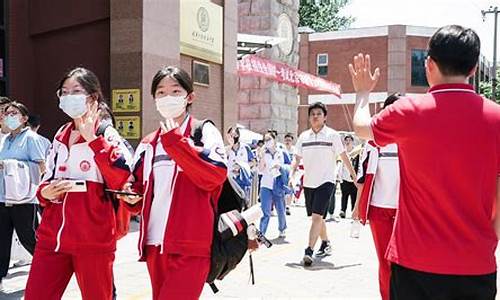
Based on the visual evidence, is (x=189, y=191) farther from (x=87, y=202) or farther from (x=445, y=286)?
(x=445, y=286)

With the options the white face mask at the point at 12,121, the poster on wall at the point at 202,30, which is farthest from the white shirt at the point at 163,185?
the poster on wall at the point at 202,30

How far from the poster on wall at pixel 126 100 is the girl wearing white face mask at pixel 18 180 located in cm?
421

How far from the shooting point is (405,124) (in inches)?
115

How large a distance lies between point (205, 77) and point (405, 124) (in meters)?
10.6

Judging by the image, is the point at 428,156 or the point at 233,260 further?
the point at 233,260

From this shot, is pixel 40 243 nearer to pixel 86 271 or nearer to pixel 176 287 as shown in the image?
pixel 86 271

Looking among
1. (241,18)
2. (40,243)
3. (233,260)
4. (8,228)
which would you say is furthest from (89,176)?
(241,18)

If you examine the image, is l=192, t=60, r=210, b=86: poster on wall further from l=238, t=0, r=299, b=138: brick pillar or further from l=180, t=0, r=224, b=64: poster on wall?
l=238, t=0, r=299, b=138: brick pillar

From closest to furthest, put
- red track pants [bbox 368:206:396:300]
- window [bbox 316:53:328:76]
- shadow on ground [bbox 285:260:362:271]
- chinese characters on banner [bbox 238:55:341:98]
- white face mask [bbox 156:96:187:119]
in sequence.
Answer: white face mask [bbox 156:96:187:119]
red track pants [bbox 368:206:396:300]
shadow on ground [bbox 285:260:362:271]
chinese characters on banner [bbox 238:55:341:98]
window [bbox 316:53:328:76]

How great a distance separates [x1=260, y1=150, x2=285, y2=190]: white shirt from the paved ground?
1.42 m

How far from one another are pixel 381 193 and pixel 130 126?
649 cm

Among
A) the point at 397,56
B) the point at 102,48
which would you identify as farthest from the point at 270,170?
the point at 397,56

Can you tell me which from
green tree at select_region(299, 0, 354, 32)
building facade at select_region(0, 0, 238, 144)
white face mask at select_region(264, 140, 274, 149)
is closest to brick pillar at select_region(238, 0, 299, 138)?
white face mask at select_region(264, 140, 274, 149)

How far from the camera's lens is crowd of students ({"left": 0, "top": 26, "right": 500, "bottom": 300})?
2867mm
